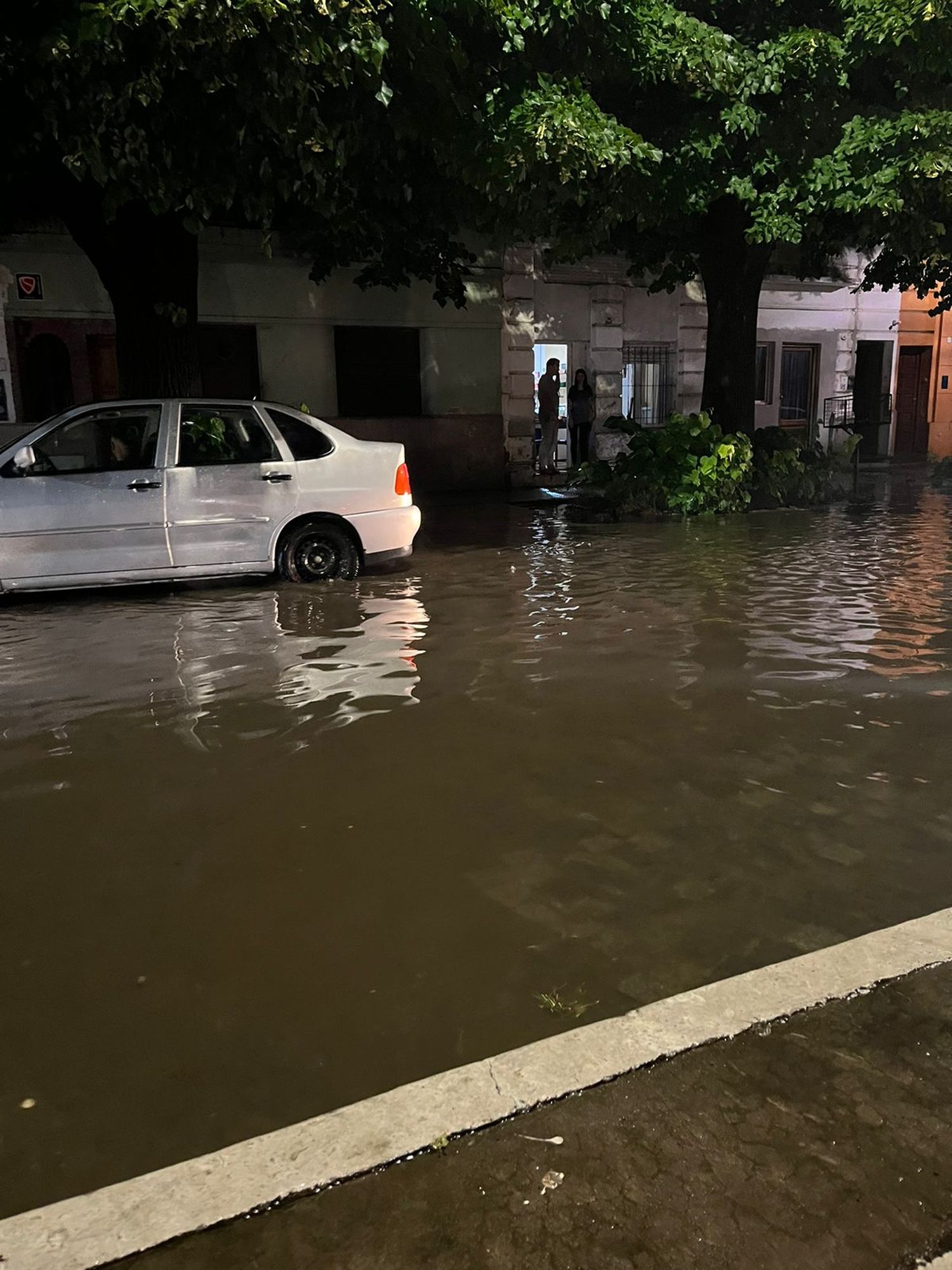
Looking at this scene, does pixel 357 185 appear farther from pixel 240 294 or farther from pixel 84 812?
pixel 84 812

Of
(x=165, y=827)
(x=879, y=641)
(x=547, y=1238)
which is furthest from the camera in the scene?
(x=879, y=641)

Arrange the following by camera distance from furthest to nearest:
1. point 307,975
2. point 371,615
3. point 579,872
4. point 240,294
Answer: point 240,294
point 371,615
point 579,872
point 307,975

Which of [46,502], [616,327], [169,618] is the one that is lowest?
[169,618]

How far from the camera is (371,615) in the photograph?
7641mm

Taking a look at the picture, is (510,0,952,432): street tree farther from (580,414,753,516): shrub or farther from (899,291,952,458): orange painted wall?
(899,291,952,458): orange painted wall

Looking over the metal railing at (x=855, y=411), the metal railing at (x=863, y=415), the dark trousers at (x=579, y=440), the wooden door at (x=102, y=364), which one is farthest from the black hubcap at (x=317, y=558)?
the metal railing at (x=863, y=415)

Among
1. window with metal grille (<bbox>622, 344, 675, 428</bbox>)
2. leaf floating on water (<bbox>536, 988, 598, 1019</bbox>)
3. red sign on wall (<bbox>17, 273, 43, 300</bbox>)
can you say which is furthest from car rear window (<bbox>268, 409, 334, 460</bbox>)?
window with metal grille (<bbox>622, 344, 675, 428</bbox>)

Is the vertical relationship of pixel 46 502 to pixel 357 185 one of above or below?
below

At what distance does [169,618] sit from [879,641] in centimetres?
487

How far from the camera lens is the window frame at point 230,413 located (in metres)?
8.34

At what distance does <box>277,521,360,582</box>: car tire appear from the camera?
8.83 m

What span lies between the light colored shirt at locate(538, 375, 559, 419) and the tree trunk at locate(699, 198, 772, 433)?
4.51 meters

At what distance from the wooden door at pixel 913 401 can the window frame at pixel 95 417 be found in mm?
21859

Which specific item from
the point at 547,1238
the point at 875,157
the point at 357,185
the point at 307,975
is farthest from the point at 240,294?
the point at 547,1238
